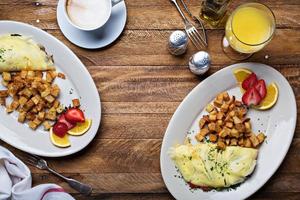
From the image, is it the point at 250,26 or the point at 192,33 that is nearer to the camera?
the point at 250,26

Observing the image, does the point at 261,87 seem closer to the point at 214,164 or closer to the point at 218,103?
the point at 218,103

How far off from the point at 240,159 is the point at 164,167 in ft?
1.15

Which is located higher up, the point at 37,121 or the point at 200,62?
the point at 200,62

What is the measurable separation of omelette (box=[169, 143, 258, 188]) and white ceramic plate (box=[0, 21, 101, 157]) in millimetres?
417

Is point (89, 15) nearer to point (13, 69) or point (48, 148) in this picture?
point (13, 69)

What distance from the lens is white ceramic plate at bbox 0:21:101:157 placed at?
7.37ft

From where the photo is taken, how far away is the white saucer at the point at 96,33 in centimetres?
228

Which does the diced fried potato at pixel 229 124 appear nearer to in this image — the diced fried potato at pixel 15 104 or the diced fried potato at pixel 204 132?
the diced fried potato at pixel 204 132

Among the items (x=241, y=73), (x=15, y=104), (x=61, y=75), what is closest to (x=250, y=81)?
(x=241, y=73)

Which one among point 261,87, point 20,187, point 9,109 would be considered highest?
point 261,87

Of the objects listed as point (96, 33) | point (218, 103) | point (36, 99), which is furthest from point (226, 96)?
point (36, 99)

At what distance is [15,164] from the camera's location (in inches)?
89.0

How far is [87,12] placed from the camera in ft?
7.44

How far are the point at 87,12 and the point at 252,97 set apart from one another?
860mm
